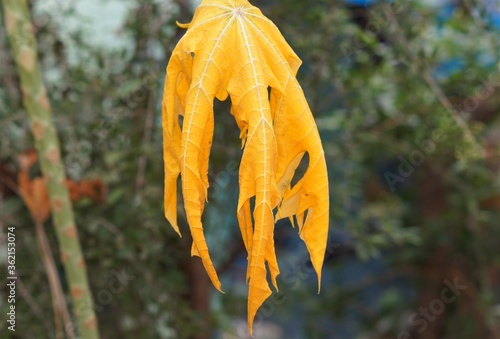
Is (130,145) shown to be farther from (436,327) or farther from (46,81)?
(436,327)

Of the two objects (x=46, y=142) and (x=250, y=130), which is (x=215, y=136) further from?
(x=250, y=130)

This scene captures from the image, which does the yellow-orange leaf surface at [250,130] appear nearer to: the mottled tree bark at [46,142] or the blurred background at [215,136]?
the mottled tree bark at [46,142]

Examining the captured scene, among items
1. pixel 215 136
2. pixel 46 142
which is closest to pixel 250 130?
pixel 46 142

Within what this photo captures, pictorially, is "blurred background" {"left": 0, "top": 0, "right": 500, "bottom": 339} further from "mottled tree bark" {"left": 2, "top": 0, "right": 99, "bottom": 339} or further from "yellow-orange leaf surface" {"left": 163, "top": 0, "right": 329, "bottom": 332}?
"yellow-orange leaf surface" {"left": 163, "top": 0, "right": 329, "bottom": 332}

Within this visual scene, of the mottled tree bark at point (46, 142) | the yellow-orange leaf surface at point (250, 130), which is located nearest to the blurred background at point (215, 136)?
the mottled tree bark at point (46, 142)

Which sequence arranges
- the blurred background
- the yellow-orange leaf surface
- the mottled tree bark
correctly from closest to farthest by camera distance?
the yellow-orange leaf surface
the mottled tree bark
the blurred background

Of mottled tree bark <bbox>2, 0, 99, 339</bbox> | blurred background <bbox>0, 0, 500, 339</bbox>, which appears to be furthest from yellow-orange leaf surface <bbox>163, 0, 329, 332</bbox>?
blurred background <bbox>0, 0, 500, 339</bbox>

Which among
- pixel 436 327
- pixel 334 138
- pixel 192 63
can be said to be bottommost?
pixel 436 327

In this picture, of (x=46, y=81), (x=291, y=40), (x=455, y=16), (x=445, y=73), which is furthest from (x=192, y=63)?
(x=445, y=73)
